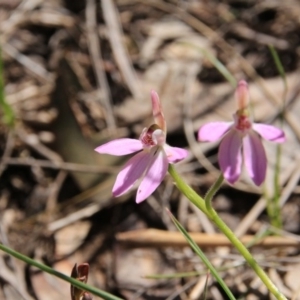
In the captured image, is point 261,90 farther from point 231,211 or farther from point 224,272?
point 224,272

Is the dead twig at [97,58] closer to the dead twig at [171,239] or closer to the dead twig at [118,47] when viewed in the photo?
the dead twig at [118,47]

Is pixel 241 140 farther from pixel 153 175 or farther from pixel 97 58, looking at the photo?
pixel 97 58

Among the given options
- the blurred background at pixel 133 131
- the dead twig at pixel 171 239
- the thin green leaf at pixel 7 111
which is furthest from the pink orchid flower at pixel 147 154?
the thin green leaf at pixel 7 111

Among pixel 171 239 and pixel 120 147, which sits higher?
pixel 120 147

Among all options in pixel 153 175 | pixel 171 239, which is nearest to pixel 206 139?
pixel 153 175

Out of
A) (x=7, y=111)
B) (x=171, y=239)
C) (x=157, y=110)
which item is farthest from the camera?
(x=7, y=111)

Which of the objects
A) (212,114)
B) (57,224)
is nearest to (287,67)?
(212,114)

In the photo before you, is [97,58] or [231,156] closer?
[231,156]

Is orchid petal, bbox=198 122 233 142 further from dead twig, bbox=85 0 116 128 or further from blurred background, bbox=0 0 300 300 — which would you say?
dead twig, bbox=85 0 116 128
